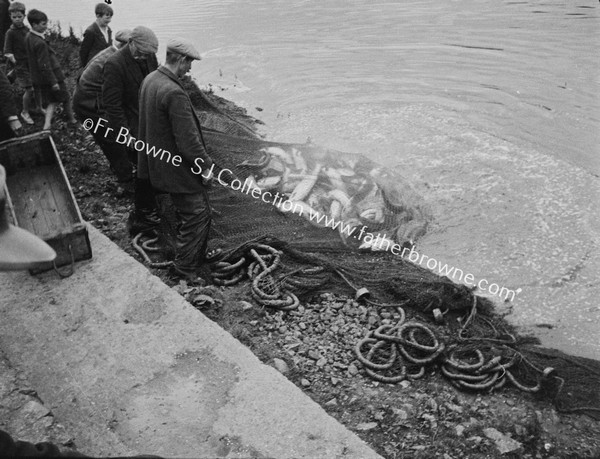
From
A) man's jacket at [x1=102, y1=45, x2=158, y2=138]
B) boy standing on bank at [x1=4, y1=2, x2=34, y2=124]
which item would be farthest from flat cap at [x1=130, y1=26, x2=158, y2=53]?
boy standing on bank at [x1=4, y1=2, x2=34, y2=124]

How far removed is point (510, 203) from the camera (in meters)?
8.67

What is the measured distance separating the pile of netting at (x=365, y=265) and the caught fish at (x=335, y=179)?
0.05ft

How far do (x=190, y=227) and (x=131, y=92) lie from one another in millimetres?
2067

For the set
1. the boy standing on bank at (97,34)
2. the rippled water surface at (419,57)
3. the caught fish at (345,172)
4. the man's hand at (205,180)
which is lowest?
the rippled water surface at (419,57)

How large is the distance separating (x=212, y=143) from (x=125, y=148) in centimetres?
136

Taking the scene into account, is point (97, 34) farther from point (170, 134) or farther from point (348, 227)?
point (348, 227)

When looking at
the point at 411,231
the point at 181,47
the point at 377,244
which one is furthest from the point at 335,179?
the point at 181,47

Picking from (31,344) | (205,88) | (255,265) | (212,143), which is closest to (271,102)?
(205,88)

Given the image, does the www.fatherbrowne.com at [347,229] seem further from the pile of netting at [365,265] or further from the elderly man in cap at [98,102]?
the elderly man in cap at [98,102]

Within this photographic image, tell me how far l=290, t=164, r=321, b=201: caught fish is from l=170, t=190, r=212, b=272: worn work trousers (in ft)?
6.00

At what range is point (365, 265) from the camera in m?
6.41

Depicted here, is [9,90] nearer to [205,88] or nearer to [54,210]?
[54,210]

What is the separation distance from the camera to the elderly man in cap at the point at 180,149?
210 inches

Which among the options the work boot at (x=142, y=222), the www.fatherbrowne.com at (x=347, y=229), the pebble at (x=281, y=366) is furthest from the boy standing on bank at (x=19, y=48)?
the pebble at (x=281, y=366)
